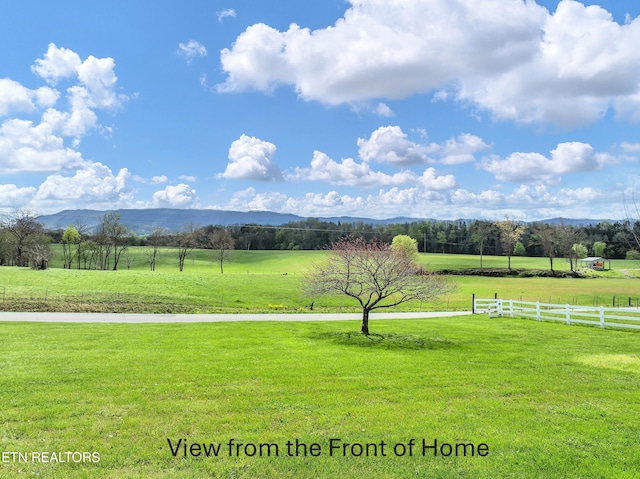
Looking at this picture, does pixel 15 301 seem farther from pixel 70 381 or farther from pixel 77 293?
pixel 70 381

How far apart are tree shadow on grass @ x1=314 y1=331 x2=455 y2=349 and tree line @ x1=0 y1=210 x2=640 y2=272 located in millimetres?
39583

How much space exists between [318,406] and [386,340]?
9039 mm

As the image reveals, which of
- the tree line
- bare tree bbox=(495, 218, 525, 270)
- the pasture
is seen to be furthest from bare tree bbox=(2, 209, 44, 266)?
bare tree bbox=(495, 218, 525, 270)

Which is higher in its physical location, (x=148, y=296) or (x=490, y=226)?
(x=490, y=226)

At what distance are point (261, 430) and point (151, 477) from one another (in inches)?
77.9

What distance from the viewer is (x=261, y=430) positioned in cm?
694

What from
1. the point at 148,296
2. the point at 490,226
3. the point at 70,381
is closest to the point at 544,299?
the point at 148,296

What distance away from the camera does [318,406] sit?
817 cm

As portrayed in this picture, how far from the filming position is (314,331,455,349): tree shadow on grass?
15.7 metres

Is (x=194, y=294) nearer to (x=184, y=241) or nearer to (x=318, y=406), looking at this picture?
(x=318, y=406)

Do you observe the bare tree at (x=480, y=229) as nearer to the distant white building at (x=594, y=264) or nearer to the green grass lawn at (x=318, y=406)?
the distant white building at (x=594, y=264)

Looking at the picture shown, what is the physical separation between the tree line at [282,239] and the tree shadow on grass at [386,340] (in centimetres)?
3958

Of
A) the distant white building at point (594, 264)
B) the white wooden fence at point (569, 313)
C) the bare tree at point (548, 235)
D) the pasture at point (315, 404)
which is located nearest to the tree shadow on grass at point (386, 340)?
the pasture at point (315, 404)

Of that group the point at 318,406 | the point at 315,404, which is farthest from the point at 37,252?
the point at 318,406
